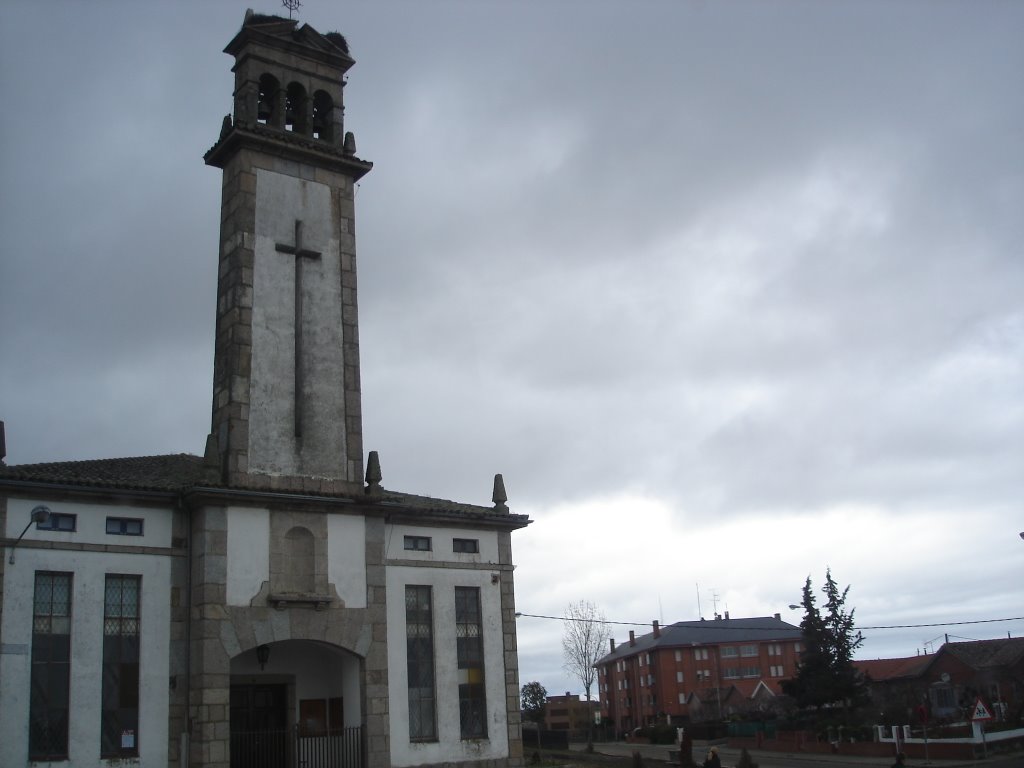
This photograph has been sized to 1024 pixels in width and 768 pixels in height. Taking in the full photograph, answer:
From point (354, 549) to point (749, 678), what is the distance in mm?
74766

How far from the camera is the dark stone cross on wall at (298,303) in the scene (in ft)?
81.4

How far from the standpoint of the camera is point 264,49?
27.0m

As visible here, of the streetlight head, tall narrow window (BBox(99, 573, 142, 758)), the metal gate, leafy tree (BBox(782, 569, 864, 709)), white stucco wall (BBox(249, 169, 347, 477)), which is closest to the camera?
the streetlight head

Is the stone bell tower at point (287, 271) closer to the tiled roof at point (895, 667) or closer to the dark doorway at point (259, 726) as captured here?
the dark doorway at point (259, 726)

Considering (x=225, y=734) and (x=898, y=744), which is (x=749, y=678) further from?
(x=225, y=734)

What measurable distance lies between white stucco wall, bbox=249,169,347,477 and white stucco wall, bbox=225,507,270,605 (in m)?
1.19

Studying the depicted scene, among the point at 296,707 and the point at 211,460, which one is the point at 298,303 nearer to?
the point at 211,460

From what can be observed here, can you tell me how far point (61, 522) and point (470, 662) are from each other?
35.1 feet

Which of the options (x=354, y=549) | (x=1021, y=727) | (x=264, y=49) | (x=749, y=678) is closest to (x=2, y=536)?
(x=354, y=549)

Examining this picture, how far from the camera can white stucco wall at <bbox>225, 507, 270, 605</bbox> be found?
73.8 ft

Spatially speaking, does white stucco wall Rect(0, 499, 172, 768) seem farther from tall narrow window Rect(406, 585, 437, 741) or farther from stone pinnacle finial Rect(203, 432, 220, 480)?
tall narrow window Rect(406, 585, 437, 741)

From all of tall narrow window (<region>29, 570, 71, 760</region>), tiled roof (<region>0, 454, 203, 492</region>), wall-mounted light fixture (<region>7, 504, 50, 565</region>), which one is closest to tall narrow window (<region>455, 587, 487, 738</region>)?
tiled roof (<region>0, 454, 203, 492</region>)

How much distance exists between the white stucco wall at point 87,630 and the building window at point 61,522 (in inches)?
4.0

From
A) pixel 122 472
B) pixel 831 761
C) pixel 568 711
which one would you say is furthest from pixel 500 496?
pixel 568 711
